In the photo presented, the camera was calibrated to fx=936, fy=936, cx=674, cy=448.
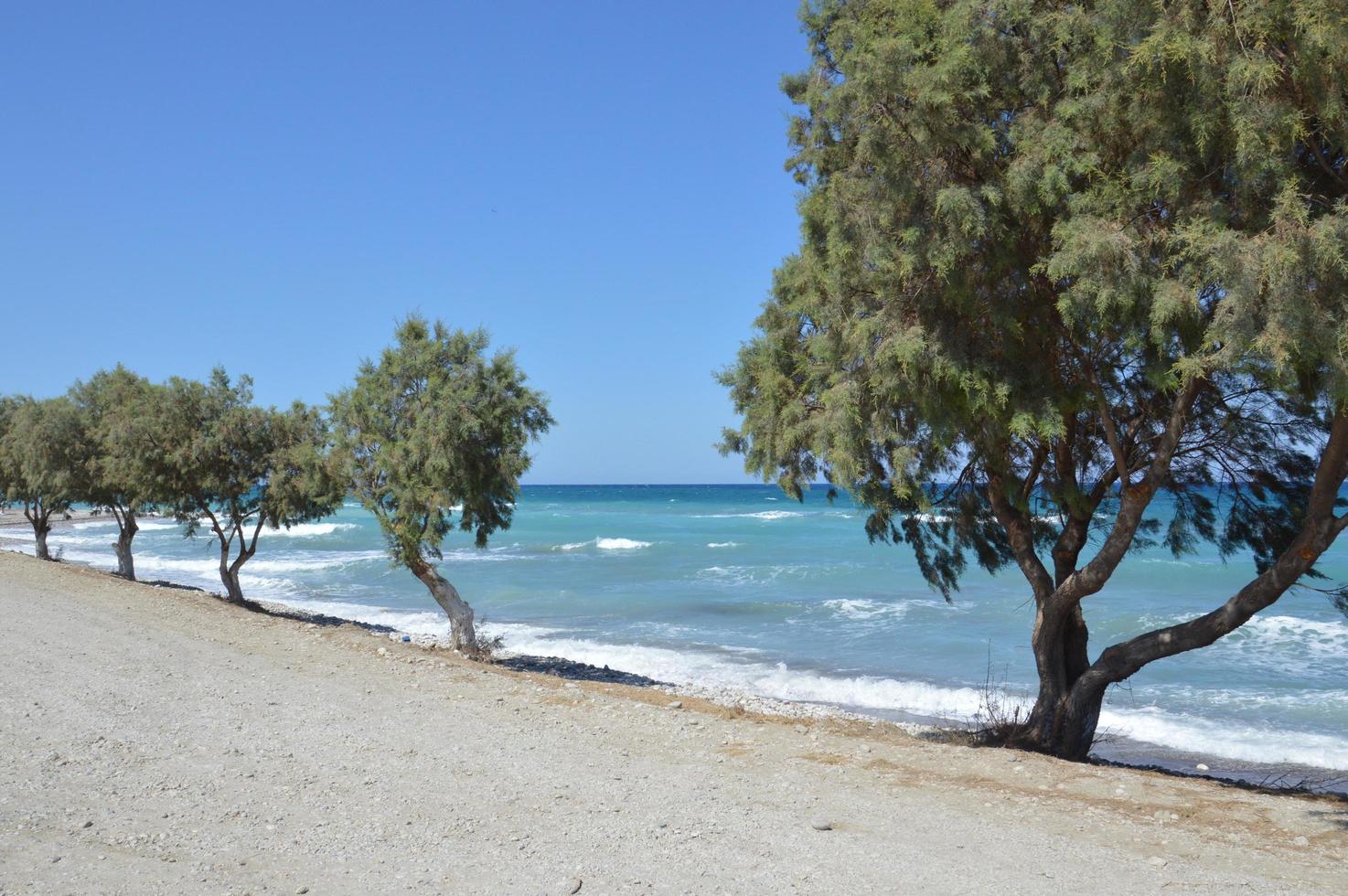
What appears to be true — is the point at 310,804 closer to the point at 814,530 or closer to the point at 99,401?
the point at 99,401

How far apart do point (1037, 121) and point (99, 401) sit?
1040 inches

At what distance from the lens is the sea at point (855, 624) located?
14.4 meters

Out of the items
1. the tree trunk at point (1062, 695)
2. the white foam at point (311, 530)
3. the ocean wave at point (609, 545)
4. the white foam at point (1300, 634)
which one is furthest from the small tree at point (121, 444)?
the white foam at point (311, 530)

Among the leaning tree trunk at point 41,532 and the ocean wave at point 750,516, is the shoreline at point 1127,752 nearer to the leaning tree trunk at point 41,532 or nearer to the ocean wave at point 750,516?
the leaning tree trunk at point 41,532

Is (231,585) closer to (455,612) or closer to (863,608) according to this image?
(455,612)

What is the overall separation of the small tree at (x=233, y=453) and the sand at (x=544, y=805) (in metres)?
10.7

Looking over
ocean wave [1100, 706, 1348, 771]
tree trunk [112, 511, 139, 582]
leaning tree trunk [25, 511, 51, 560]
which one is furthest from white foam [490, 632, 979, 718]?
leaning tree trunk [25, 511, 51, 560]

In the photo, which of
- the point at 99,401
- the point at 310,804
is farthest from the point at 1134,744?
the point at 99,401

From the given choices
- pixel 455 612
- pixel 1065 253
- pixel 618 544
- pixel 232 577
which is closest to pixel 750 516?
pixel 618 544

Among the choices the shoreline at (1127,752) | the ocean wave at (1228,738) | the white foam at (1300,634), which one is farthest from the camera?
the white foam at (1300,634)

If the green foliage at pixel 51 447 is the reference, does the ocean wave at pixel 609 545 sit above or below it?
below

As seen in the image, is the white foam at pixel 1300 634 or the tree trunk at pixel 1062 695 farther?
the white foam at pixel 1300 634

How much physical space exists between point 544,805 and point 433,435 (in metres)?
9.20

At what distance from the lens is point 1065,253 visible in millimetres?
6781
